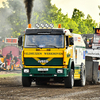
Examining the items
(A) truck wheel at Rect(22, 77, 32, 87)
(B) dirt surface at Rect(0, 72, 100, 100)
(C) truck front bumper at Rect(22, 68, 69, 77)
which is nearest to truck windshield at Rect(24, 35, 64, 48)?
(C) truck front bumper at Rect(22, 68, 69, 77)

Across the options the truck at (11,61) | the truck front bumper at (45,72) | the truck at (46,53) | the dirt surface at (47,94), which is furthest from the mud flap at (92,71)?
the truck at (11,61)

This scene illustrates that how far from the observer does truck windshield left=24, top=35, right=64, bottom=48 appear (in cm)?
1598

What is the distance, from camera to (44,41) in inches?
634

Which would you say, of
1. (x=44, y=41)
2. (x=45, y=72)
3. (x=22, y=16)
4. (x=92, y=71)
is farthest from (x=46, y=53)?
(x=22, y=16)

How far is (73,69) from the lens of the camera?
57.9 feet

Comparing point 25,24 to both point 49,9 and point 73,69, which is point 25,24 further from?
point 73,69

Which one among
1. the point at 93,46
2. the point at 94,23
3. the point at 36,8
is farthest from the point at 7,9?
the point at 93,46

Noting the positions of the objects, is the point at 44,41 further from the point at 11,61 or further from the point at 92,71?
the point at 11,61

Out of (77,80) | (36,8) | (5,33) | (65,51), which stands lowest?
(77,80)

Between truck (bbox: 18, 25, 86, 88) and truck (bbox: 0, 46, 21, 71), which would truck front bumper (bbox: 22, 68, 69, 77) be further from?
truck (bbox: 0, 46, 21, 71)

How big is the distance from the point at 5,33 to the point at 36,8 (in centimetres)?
681

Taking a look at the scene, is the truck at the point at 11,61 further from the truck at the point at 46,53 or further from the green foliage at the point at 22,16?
the truck at the point at 46,53

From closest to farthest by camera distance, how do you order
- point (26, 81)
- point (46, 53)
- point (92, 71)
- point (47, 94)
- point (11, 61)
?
point (47, 94), point (46, 53), point (26, 81), point (92, 71), point (11, 61)

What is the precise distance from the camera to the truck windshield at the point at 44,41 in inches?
629
